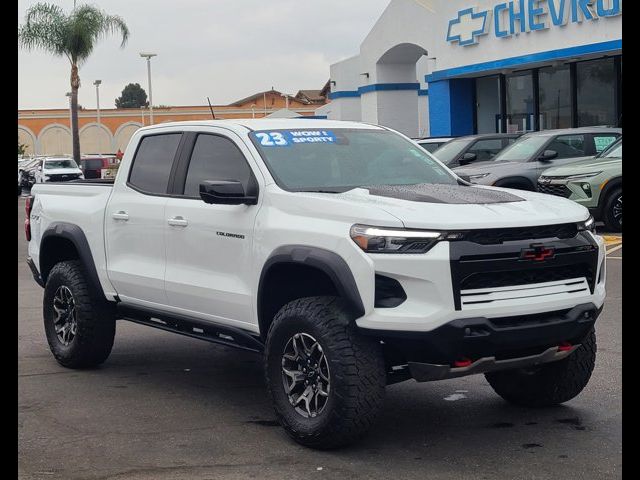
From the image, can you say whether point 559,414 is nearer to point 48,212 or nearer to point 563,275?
point 563,275

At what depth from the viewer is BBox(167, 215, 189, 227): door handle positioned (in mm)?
6730

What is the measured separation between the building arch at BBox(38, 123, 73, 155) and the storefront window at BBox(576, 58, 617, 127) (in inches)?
2342

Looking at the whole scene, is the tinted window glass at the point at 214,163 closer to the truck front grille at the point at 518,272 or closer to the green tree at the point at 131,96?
the truck front grille at the point at 518,272

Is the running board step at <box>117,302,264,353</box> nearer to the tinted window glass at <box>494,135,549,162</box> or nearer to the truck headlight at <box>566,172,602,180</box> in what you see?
the truck headlight at <box>566,172,602,180</box>

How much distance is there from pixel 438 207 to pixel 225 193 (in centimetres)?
131

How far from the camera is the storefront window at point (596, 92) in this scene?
28031mm

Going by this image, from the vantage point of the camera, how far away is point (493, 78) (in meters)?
33.7

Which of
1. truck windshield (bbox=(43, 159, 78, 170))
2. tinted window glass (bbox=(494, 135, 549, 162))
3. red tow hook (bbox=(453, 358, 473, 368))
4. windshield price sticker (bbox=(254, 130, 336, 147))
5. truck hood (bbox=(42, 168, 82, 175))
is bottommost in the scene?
red tow hook (bbox=(453, 358, 473, 368))

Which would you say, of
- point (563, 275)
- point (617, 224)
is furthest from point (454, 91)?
point (563, 275)

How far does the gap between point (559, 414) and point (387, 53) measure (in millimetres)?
34231

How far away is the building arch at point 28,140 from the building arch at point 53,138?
39 cm

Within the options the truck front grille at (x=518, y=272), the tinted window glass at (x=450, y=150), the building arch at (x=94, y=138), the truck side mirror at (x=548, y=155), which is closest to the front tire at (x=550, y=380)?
the truck front grille at (x=518, y=272)

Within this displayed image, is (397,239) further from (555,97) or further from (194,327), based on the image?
(555,97)

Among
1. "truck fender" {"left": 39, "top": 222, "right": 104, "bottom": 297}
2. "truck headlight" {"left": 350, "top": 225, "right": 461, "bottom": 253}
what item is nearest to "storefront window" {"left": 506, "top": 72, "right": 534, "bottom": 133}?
"truck fender" {"left": 39, "top": 222, "right": 104, "bottom": 297}
